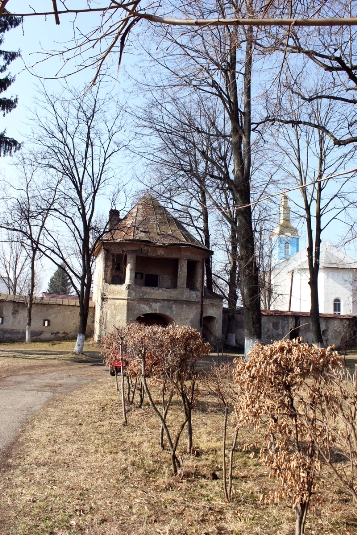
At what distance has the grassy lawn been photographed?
13.7 feet

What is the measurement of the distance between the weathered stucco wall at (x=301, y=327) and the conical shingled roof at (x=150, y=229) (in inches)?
207

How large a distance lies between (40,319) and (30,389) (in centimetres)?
1487

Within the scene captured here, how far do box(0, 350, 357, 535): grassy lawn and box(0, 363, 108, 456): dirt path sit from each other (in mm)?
352

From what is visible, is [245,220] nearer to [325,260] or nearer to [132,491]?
[132,491]

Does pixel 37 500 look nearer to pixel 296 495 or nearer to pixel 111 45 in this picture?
pixel 296 495

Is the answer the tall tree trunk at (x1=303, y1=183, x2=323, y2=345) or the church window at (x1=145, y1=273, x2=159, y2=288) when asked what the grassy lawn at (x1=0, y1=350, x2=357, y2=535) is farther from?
the church window at (x1=145, y1=273, x2=159, y2=288)

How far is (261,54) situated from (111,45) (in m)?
2.12

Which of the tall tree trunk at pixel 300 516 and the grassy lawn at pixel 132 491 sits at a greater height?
the tall tree trunk at pixel 300 516

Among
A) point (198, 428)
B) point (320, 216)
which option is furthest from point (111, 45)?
point (320, 216)

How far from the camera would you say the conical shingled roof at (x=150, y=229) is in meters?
23.1

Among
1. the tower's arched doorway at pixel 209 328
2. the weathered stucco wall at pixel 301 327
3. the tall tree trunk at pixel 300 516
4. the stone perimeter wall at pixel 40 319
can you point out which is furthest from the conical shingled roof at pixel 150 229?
the tall tree trunk at pixel 300 516

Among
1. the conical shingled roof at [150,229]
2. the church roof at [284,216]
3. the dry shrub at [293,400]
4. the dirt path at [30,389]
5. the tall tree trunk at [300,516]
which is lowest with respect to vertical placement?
the dirt path at [30,389]

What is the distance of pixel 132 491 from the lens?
16.5ft

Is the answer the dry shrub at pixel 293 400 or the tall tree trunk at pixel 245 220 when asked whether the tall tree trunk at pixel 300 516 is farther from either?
the tall tree trunk at pixel 245 220
